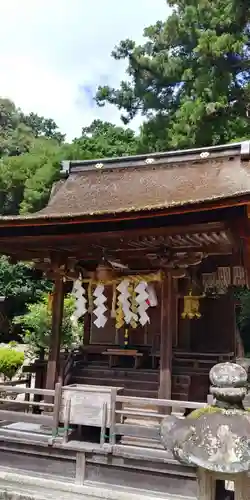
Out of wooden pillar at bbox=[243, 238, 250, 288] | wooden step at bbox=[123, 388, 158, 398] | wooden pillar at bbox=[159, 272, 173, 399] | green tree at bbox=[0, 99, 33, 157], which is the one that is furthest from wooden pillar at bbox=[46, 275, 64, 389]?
green tree at bbox=[0, 99, 33, 157]

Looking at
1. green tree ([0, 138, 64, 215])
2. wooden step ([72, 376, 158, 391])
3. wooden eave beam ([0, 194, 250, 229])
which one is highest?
green tree ([0, 138, 64, 215])

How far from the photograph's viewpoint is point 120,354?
26.5ft

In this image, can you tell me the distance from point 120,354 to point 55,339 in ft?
4.12

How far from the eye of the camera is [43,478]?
620cm

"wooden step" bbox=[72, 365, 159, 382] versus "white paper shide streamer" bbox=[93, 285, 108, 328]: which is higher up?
"white paper shide streamer" bbox=[93, 285, 108, 328]

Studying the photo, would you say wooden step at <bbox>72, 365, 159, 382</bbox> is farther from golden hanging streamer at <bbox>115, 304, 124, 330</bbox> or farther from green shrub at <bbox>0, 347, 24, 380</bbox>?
green shrub at <bbox>0, 347, 24, 380</bbox>

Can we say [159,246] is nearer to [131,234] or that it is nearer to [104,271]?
[131,234]

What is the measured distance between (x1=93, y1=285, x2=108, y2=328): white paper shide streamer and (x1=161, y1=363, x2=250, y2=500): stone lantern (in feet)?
16.2

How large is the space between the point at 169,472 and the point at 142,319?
2427 mm

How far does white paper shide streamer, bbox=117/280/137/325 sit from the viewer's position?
769 cm

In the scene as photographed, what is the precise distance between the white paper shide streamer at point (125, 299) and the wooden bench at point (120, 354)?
26.7 inches

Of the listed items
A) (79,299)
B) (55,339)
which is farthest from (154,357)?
(55,339)

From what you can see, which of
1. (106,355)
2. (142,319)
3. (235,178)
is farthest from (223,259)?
(106,355)

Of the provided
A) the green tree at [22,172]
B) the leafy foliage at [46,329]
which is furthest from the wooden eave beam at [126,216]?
the green tree at [22,172]
